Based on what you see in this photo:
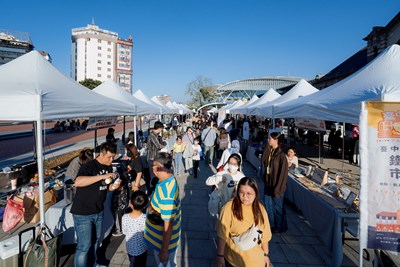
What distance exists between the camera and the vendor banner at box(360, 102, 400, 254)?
7.25ft

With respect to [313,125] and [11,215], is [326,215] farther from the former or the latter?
[11,215]

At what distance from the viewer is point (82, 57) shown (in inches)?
3386

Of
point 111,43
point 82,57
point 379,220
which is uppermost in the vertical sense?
point 111,43

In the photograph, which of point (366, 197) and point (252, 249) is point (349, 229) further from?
point (252, 249)

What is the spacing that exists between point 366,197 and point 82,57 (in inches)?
3900

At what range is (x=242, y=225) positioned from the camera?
209 cm

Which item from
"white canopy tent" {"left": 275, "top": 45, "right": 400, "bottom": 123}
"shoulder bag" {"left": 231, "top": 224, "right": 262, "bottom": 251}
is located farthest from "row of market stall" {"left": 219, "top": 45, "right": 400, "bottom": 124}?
"shoulder bag" {"left": 231, "top": 224, "right": 262, "bottom": 251}

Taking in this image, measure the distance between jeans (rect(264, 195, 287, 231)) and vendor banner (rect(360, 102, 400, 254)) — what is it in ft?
5.65

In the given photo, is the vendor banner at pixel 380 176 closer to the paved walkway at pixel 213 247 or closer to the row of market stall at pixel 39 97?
the paved walkway at pixel 213 247

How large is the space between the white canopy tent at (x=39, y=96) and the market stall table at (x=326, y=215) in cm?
394

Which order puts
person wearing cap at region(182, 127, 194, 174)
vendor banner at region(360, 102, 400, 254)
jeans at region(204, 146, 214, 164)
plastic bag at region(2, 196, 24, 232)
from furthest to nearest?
jeans at region(204, 146, 214, 164) < person wearing cap at region(182, 127, 194, 174) < plastic bag at region(2, 196, 24, 232) < vendor banner at region(360, 102, 400, 254)

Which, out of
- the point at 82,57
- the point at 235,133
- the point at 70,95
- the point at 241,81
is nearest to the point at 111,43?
the point at 82,57

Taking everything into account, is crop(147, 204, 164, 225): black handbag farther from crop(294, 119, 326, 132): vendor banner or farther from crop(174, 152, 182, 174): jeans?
crop(294, 119, 326, 132): vendor banner

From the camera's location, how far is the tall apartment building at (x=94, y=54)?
8607 centimetres
